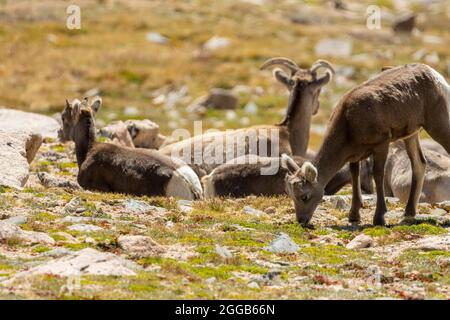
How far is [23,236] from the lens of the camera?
14180 millimetres

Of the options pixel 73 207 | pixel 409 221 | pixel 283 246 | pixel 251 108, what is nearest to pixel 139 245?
pixel 283 246

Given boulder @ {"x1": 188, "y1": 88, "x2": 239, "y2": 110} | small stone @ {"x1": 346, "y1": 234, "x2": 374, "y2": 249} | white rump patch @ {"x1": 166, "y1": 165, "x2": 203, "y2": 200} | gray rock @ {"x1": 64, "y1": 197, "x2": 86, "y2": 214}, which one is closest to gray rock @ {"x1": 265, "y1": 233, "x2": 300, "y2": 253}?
small stone @ {"x1": 346, "y1": 234, "x2": 374, "y2": 249}

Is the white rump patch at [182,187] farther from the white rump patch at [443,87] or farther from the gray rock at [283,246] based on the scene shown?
the white rump patch at [443,87]

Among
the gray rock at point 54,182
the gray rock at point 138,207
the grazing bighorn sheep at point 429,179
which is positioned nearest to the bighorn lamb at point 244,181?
the grazing bighorn sheep at point 429,179

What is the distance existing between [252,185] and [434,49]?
136 ft

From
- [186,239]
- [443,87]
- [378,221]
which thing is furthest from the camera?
[443,87]

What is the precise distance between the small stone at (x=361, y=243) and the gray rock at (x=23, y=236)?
4537mm

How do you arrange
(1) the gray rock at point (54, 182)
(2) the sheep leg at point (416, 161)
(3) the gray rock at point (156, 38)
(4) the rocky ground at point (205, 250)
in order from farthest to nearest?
(3) the gray rock at point (156, 38), (1) the gray rock at point (54, 182), (2) the sheep leg at point (416, 161), (4) the rocky ground at point (205, 250)

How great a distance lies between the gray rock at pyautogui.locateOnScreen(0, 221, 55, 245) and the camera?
1399 centimetres

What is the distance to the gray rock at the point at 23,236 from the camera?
1399cm

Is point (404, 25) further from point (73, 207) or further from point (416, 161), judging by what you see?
point (73, 207)

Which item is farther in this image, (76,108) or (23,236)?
(76,108)

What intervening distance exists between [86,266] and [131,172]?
7.76 meters
